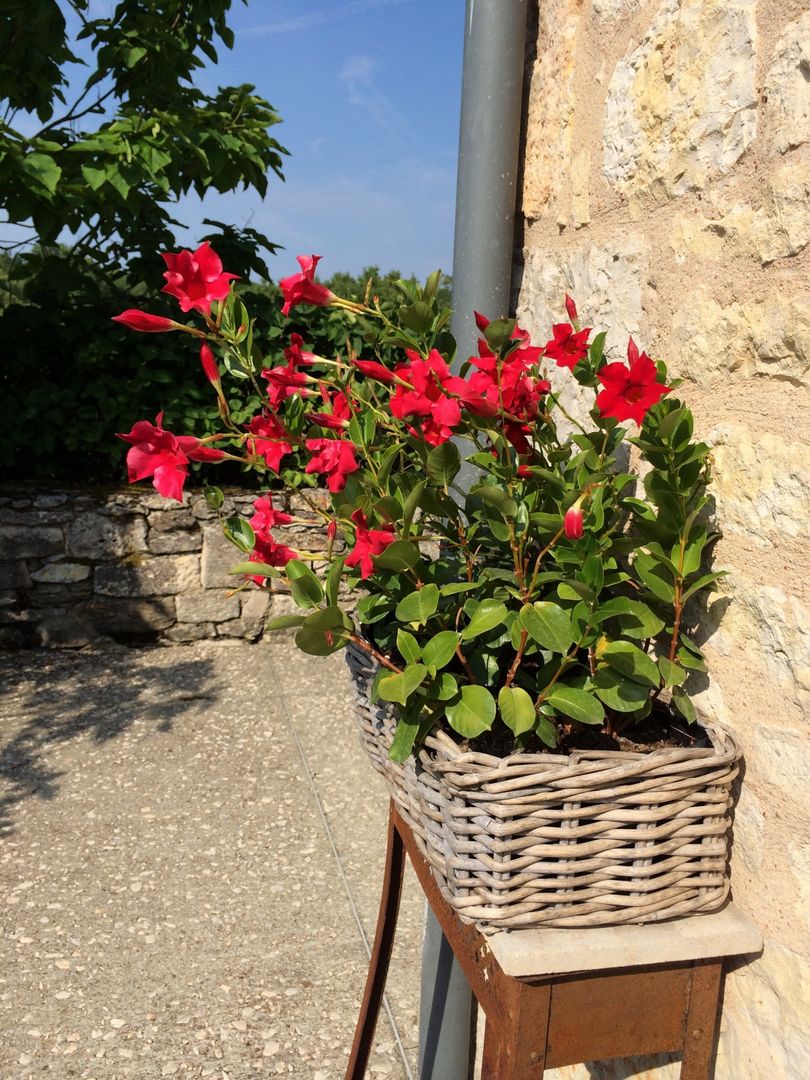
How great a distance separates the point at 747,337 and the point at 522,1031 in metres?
0.78

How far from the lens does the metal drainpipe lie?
1353 mm

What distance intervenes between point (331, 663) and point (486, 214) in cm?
361

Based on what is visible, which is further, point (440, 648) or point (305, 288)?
point (305, 288)

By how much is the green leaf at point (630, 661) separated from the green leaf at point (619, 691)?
23mm

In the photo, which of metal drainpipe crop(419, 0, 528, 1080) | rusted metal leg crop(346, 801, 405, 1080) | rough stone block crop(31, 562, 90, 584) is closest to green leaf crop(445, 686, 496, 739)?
metal drainpipe crop(419, 0, 528, 1080)

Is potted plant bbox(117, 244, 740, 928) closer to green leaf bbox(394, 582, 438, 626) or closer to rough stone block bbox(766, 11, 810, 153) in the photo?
green leaf bbox(394, 582, 438, 626)

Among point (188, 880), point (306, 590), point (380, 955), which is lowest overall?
point (188, 880)

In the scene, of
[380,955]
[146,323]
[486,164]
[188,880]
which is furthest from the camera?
[188,880]

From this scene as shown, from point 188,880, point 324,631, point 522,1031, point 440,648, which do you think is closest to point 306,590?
point 324,631

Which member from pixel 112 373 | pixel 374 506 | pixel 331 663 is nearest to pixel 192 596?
pixel 331 663

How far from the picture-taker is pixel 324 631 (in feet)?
3.16

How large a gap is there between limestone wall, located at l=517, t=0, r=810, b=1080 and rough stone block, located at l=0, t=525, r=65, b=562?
13.4ft

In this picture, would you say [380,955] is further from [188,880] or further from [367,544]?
[188,880]

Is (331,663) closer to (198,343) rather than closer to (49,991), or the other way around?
(198,343)
